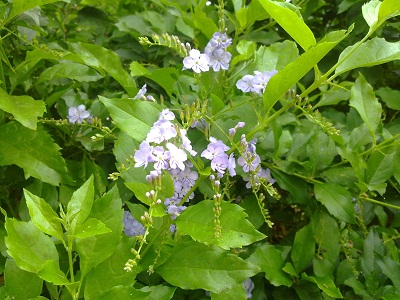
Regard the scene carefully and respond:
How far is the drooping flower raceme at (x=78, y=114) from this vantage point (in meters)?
1.34

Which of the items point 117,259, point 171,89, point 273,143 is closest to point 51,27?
point 171,89

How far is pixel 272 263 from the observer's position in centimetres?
122

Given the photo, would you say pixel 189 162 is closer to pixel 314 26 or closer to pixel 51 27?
pixel 314 26

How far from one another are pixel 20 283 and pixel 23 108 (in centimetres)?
39

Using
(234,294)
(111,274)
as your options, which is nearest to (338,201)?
(234,294)

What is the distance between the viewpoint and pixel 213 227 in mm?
955

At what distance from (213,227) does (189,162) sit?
0.57 feet

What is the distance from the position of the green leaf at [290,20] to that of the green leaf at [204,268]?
1.45 ft

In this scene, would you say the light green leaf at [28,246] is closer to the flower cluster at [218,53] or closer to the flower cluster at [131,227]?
the flower cluster at [131,227]

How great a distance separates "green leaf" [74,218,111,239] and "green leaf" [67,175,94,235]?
1 cm

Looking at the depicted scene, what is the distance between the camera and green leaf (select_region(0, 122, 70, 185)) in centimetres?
119

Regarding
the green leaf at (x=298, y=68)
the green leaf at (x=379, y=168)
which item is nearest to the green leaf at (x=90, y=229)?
the green leaf at (x=298, y=68)

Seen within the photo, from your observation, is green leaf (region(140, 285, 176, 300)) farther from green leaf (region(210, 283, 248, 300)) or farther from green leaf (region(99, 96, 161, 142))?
green leaf (region(99, 96, 161, 142))

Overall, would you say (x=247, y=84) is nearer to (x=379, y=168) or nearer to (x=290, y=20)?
(x=290, y=20)
